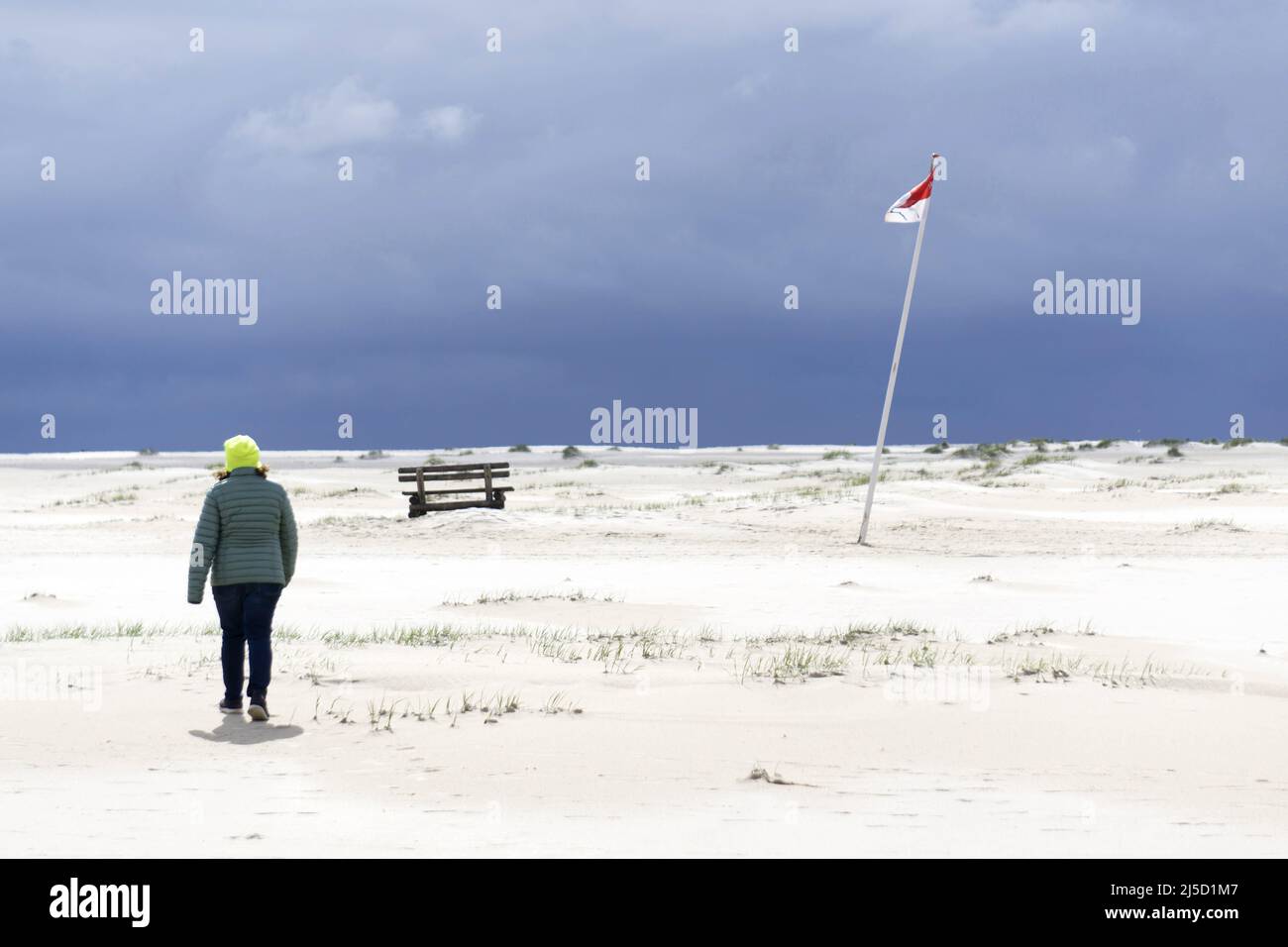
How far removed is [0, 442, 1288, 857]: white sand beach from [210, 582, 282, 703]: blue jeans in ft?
1.31

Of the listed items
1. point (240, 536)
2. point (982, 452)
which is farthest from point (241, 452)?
point (982, 452)

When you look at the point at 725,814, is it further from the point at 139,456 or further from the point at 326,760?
the point at 139,456

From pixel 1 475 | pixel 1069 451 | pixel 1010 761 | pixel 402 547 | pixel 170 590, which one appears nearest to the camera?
pixel 1010 761

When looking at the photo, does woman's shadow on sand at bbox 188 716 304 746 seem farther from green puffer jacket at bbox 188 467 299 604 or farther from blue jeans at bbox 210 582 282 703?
green puffer jacket at bbox 188 467 299 604

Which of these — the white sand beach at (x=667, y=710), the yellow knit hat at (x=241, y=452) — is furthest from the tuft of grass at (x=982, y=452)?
the yellow knit hat at (x=241, y=452)

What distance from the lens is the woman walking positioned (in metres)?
8.67

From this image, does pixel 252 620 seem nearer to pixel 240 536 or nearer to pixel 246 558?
pixel 246 558

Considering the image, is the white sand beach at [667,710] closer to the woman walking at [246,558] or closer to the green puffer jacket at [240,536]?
the woman walking at [246,558]

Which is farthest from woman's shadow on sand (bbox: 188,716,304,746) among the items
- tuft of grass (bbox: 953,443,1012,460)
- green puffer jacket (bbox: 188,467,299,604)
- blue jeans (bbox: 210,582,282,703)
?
tuft of grass (bbox: 953,443,1012,460)

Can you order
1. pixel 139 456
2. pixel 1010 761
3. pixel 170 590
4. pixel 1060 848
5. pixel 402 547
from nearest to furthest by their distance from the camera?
pixel 1060 848 → pixel 1010 761 → pixel 170 590 → pixel 402 547 → pixel 139 456

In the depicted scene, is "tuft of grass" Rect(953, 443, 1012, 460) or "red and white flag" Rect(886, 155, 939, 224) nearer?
"red and white flag" Rect(886, 155, 939, 224)

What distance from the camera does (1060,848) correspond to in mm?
6145

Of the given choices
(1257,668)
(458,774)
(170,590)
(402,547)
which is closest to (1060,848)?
(458,774)
